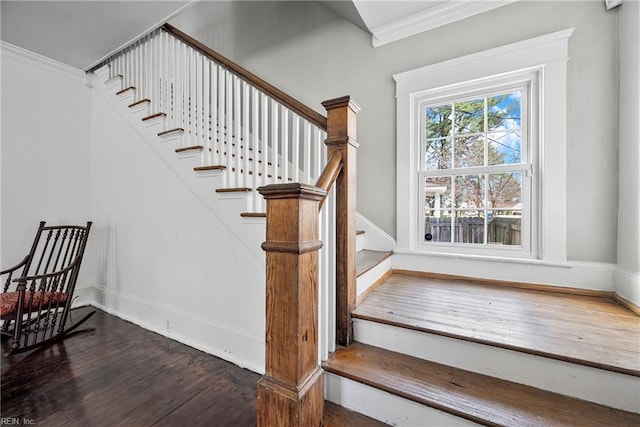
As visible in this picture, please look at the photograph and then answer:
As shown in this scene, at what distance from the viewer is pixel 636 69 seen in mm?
1629

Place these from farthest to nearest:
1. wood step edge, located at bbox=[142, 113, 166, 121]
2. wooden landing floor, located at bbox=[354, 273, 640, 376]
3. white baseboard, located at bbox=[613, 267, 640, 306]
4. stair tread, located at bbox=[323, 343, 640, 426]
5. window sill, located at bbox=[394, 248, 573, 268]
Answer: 1. wood step edge, located at bbox=[142, 113, 166, 121]
2. window sill, located at bbox=[394, 248, 573, 268]
3. white baseboard, located at bbox=[613, 267, 640, 306]
4. wooden landing floor, located at bbox=[354, 273, 640, 376]
5. stair tread, located at bbox=[323, 343, 640, 426]

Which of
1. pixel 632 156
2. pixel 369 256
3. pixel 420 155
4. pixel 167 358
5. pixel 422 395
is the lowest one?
pixel 167 358

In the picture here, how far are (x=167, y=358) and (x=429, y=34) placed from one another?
10.8ft

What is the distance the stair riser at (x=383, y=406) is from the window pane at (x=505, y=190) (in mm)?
1697

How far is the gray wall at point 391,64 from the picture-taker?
184cm

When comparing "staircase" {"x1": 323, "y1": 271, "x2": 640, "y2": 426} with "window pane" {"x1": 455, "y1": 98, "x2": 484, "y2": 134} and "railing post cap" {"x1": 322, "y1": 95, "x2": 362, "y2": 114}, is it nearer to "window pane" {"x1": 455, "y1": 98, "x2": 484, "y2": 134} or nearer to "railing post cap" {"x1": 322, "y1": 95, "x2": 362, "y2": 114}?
"railing post cap" {"x1": 322, "y1": 95, "x2": 362, "y2": 114}

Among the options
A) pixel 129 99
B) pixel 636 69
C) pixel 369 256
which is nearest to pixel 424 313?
pixel 369 256

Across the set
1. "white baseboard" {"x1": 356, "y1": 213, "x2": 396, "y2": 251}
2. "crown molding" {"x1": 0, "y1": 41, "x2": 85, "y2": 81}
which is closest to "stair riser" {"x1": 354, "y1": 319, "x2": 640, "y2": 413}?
"white baseboard" {"x1": 356, "y1": 213, "x2": 396, "y2": 251}

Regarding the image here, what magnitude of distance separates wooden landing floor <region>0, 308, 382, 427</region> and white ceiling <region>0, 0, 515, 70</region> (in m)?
2.58

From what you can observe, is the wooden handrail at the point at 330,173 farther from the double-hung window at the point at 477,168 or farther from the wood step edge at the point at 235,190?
the double-hung window at the point at 477,168

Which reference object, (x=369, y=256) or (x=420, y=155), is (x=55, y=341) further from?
(x=420, y=155)

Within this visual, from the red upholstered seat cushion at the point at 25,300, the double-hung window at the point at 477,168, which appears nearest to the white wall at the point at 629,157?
the double-hung window at the point at 477,168

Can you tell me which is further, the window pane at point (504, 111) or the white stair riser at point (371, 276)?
the window pane at point (504, 111)

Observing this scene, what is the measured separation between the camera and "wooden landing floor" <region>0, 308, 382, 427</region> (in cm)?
136
